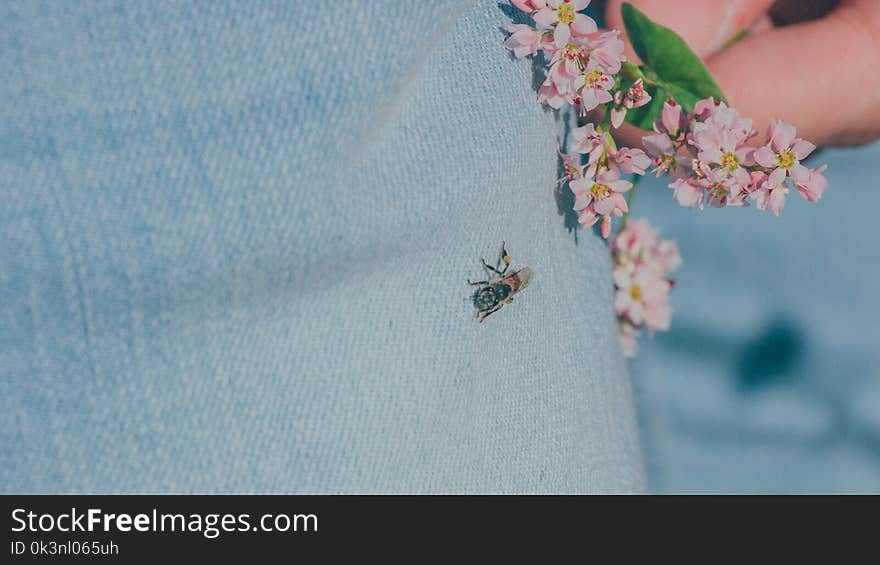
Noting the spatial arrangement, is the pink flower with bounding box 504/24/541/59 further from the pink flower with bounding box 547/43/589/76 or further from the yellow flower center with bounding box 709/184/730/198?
the yellow flower center with bounding box 709/184/730/198

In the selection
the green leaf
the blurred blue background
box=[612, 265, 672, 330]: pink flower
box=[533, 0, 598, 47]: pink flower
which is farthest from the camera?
→ the blurred blue background

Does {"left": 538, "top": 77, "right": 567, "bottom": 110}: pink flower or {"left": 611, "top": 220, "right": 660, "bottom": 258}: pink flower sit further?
{"left": 611, "top": 220, "right": 660, "bottom": 258}: pink flower

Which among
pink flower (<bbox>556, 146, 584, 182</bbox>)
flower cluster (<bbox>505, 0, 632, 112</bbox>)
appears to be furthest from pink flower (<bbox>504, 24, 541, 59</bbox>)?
pink flower (<bbox>556, 146, 584, 182</bbox>)

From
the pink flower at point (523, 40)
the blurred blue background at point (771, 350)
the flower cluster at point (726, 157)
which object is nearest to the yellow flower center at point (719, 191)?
the flower cluster at point (726, 157)

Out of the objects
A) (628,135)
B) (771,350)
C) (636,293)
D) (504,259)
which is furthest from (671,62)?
(771,350)

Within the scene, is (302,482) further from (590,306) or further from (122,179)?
(590,306)

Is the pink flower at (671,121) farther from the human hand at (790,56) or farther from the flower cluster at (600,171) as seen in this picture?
the human hand at (790,56)
